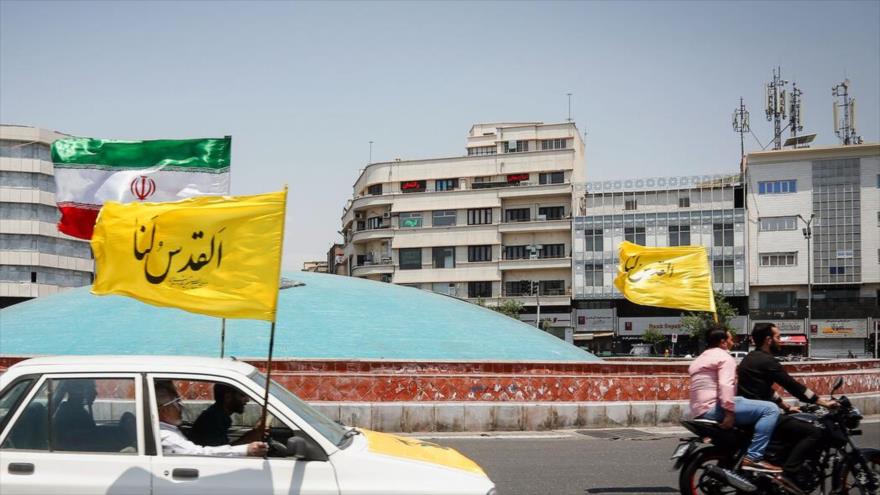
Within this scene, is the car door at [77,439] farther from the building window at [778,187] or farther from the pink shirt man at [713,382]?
the building window at [778,187]

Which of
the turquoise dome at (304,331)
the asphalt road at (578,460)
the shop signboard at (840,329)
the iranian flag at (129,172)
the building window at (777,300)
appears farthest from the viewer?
the building window at (777,300)

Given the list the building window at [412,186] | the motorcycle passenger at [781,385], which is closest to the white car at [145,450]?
the motorcycle passenger at [781,385]

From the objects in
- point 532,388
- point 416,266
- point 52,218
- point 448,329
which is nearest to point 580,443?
point 532,388

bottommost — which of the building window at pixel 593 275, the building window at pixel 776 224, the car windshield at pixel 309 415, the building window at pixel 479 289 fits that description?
the car windshield at pixel 309 415

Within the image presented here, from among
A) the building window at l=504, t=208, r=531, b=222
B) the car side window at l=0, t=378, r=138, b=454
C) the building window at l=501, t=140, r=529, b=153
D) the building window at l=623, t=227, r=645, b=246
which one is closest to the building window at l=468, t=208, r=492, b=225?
the building window at l=504, t=208, r=531, b=222

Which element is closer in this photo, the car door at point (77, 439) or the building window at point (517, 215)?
the car door at point (77, 439)

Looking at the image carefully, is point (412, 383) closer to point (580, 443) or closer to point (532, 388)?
point (532, 388)

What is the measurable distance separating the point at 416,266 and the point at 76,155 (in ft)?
213

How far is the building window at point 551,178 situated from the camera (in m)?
74.1

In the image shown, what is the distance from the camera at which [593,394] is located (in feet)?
57.8

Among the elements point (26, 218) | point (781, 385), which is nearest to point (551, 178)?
point (26, 218)

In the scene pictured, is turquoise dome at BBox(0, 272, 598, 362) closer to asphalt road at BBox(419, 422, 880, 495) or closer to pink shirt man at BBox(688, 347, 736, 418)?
asphalt road at BBox(419, 422, 880, 495)

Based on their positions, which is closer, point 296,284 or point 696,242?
point 296,284

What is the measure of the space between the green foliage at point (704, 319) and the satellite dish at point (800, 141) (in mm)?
15290
